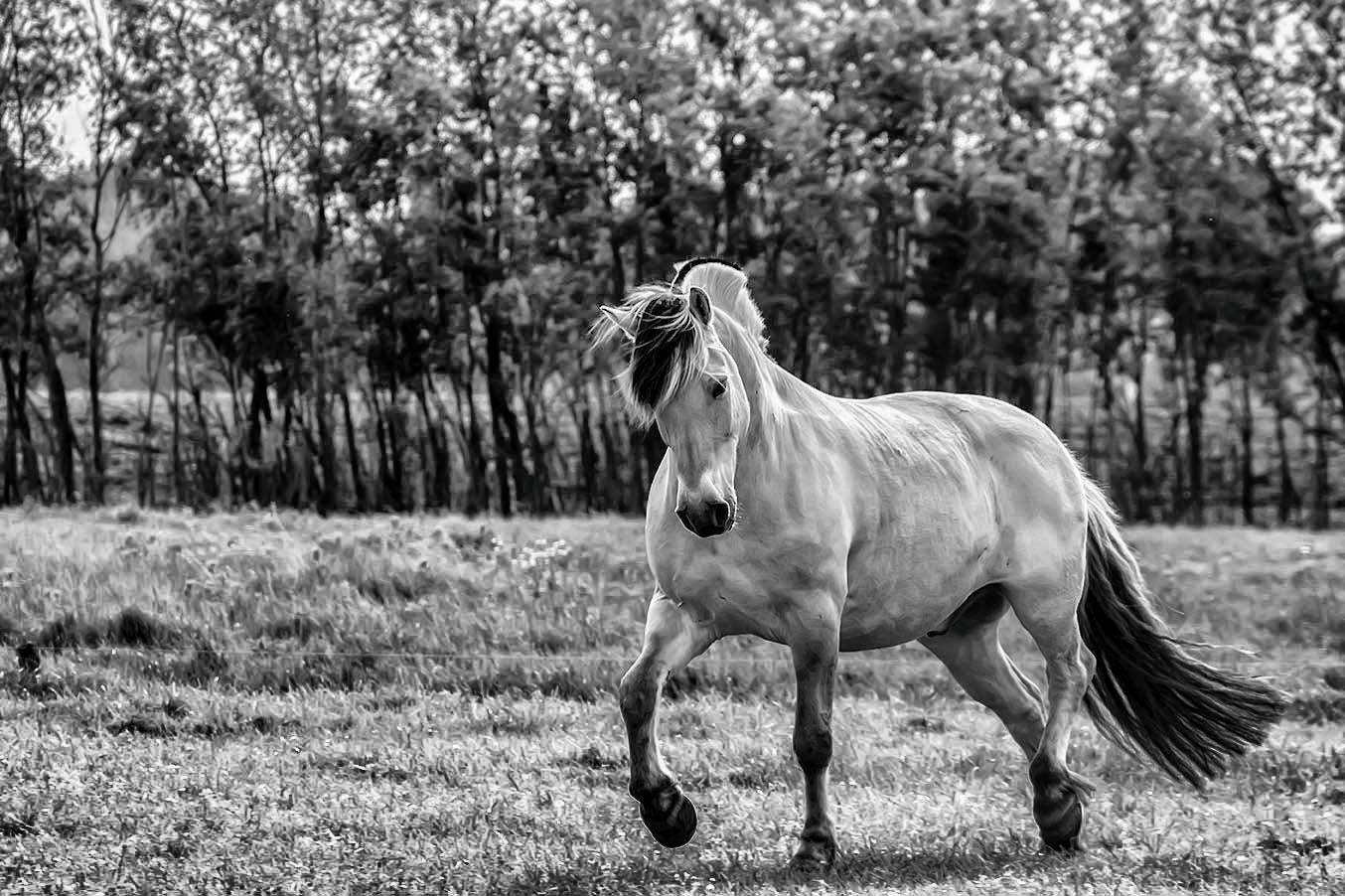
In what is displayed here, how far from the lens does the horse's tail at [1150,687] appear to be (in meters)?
7.36

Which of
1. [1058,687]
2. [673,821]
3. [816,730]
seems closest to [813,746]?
[816,730]

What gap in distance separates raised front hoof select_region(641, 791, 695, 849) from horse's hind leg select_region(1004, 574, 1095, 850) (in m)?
1.67

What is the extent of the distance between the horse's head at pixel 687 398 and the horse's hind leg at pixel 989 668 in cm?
215

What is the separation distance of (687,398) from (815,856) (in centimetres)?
177

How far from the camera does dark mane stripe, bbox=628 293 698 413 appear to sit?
17.6 feet

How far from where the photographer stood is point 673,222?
20656mm

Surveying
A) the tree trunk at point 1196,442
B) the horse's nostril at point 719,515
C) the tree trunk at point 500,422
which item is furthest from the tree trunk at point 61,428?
the horse's nostril at point 719,515

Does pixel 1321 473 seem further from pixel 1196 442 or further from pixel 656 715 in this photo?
pixel 656 715

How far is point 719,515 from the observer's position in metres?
5.27

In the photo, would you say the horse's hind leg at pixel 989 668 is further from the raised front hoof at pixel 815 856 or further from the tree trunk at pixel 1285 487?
the tree trunk at pixel 1285 487

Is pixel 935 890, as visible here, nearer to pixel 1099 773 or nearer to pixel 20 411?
pixel 1099 773

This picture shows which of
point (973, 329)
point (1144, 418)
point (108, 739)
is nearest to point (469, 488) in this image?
point (973, 329)

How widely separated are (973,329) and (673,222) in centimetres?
440

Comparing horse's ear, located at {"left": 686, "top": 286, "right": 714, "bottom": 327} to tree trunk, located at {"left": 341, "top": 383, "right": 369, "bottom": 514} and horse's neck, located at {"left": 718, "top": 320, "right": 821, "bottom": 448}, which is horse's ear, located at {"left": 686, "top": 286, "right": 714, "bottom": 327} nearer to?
horse's neck, located at {"left": 718, "top": 320, "right": 821, "bottom": 448}
